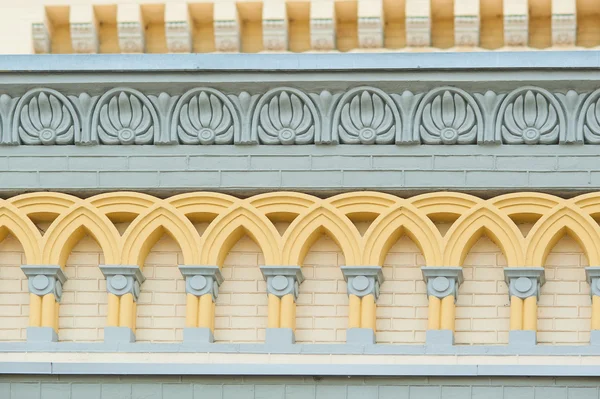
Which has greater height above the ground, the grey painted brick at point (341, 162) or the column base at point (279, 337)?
the grey painted brick at point (341, 162)

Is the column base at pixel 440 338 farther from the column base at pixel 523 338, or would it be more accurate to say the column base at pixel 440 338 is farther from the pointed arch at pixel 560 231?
the pointed arch at pixel 560 231

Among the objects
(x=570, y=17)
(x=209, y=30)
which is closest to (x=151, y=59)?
(x=209, y=30)

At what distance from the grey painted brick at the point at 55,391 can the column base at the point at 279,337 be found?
1261 millimetres

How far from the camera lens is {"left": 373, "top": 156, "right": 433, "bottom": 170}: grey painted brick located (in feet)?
45.3

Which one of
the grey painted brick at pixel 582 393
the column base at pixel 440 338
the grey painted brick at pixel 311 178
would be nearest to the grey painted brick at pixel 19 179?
the grey painted brick at pixel 311 178

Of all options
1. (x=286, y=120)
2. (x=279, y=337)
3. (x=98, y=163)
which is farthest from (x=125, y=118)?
(x=279, y=337)

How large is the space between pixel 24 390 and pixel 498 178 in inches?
126

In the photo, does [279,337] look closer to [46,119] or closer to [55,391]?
[55,391]

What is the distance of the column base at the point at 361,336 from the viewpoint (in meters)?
13.5

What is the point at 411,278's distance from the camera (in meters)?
13.7

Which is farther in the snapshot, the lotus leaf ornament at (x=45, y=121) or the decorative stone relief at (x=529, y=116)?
the lotus leaf ornament at (x=45, y=121)

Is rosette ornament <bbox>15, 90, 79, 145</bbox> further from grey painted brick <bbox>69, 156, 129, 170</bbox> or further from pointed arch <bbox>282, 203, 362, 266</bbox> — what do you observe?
pointed arch <bbox>282, 203, 362, 266</bbox>

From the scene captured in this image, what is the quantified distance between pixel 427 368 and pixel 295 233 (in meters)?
1.20

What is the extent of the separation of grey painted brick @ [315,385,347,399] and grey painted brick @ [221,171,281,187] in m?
1.34
